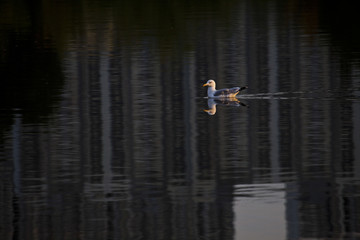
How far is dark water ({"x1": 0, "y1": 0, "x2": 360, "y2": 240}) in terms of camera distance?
1399 cm

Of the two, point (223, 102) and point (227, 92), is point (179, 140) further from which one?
point (227, 92)

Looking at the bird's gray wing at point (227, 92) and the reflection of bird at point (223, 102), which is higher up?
the bird's gray wing at point (227, 92)

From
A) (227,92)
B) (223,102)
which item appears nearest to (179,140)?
(223,102)

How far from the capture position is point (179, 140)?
65.3ft

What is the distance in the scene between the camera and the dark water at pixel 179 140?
1399 cm

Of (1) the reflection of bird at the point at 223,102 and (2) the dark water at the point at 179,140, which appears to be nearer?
(2) the dark water at the point at 179,140

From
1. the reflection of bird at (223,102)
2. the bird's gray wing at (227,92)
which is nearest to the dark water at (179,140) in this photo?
the reflection of bird at (223,102)

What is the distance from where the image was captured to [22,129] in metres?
21.0

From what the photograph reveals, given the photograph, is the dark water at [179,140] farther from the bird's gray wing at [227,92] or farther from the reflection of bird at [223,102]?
the bird's gray wing at [227,92]

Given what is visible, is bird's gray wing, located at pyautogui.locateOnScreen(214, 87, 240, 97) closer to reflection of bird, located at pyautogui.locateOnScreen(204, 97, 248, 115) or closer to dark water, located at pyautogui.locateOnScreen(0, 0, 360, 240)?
reflection of bird, located at pyautogui.locateOnScreen(204, 97, 248, 115)

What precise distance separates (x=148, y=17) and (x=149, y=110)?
104 feet

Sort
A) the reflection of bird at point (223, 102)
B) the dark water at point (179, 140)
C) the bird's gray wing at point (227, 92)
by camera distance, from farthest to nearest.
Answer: the bird's gray wing at point (227, 92), the reflection of bird at point (223, 102), the dark water at point (179, 140)

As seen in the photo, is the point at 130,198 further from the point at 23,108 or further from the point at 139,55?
the point at 139,55

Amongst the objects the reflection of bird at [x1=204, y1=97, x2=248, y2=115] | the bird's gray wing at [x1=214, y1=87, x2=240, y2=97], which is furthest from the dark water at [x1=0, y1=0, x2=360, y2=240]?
the bird's gray wing at [x1=214, y1=87, x2=240, y2=97]
